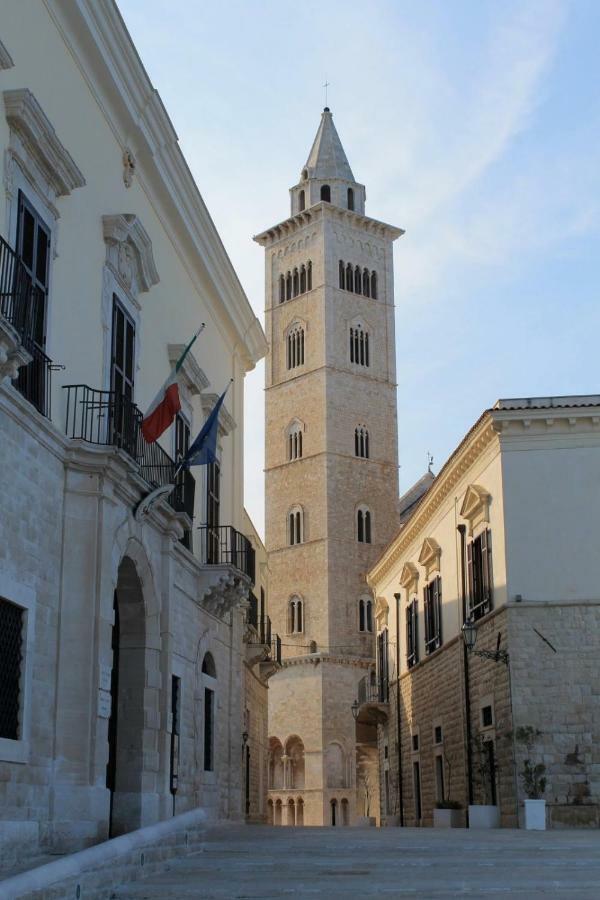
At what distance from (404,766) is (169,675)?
19103 mm

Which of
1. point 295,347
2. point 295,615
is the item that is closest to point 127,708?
point 295,615

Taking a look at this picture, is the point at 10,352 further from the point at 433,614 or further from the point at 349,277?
the point at 349,277

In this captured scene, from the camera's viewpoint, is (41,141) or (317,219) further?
(317,219)

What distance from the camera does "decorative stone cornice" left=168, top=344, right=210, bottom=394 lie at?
19766 millimetres

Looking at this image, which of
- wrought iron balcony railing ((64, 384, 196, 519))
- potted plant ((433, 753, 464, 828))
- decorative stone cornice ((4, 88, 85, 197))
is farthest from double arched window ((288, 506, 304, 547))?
decorative stone cornice ((4, 88, 85, 197))

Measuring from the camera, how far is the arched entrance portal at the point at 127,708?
1582 centimetres

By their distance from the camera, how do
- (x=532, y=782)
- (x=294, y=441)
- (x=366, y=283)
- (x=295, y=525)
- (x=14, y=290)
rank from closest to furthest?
(x=14, y=290)
(x=532, y=782)
(x=295, y=525)
(x=294, y=441)
(x=366, y=283)

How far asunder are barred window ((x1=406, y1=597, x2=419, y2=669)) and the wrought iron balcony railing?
16436 mm

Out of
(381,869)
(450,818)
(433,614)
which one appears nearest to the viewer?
(381,869)

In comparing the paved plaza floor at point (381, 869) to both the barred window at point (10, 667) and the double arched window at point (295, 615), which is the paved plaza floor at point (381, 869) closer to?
the barred window at point (10, 667)

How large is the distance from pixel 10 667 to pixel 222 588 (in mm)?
8715

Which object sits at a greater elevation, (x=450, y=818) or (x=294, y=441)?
(x=294, y=441)

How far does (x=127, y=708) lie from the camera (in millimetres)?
16438

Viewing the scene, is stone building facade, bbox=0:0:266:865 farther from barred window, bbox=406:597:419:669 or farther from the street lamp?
barred window, bbox=406:597:419:669
